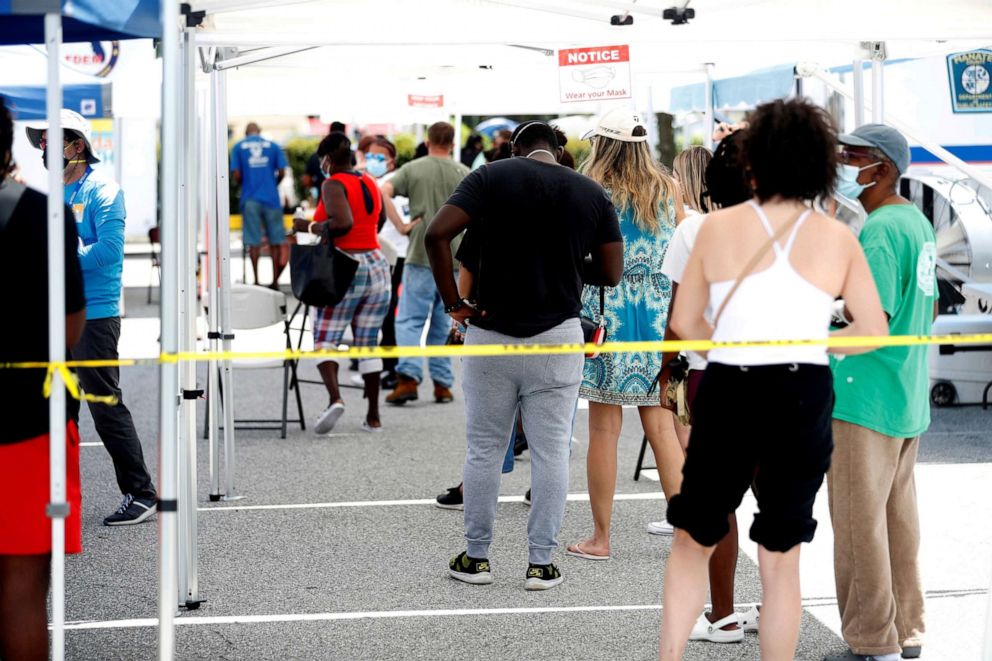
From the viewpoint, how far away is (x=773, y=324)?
3336 millimetres

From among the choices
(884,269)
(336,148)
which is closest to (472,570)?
(884,269)

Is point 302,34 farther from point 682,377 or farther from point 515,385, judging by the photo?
point 682,377

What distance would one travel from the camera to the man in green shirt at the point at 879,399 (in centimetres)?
396

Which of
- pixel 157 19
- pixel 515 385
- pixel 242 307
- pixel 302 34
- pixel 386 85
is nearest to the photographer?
pixel 157 19

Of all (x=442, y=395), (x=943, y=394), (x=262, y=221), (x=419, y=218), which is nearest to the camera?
(x=943, y=394)

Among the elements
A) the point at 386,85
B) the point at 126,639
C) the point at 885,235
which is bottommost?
the point at 126,639

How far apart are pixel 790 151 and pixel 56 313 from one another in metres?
1.96

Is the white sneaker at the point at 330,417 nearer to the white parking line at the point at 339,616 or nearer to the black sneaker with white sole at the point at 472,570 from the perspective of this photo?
the black sneaker with white sole at the point at 472,570

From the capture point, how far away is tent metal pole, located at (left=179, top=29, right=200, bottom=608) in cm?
457

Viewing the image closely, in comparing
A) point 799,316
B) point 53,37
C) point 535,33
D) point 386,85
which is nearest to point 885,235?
point 799,316

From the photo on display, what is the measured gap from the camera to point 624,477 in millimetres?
7062

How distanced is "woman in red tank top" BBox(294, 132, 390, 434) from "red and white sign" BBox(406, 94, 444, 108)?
A: 5104 millimetres

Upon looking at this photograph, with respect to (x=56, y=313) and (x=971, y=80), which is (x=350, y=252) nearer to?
(x=56, y=313)

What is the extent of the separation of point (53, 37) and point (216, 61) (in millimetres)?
3009
